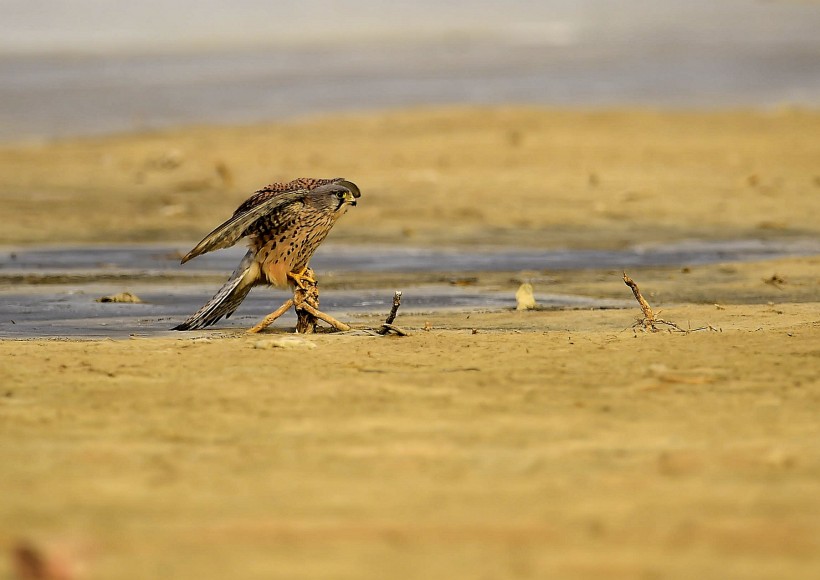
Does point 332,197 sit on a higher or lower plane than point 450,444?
higher


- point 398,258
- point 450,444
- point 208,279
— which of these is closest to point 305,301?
point 450,444

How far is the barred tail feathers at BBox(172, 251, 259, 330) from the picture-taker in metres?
8.46

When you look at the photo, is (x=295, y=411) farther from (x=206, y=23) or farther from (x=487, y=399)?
(x=206, y=23)

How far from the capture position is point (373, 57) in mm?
44281

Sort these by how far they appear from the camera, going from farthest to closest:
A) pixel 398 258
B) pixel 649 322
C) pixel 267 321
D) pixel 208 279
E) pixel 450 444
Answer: pixel 398 258 → pixel 208 279 → pixel 267 321 → pixel 649 322 → pixel 450 444

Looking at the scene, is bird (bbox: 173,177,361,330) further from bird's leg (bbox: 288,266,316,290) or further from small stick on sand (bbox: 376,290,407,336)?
small stick on sand (bbox: 376,290,407,336)

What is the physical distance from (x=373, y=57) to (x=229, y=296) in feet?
119

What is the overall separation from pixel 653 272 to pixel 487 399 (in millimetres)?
5546

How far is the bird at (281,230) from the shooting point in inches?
326

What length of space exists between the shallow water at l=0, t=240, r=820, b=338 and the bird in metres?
0.56

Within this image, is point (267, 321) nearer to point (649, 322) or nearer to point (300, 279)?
point (300, 279)

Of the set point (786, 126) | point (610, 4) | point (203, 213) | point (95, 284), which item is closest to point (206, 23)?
point (610, 4)

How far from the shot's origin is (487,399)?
622cm

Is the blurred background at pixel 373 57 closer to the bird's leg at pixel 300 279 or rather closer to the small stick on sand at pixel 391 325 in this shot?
the bird's leg at pixel 300 279
